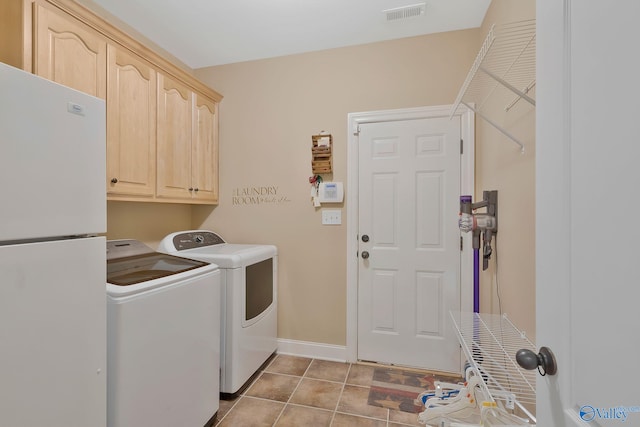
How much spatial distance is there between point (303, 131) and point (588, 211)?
89.6 inches

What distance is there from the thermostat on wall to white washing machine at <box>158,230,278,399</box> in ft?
2.11

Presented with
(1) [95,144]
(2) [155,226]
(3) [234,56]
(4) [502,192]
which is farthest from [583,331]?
(3) [234,56]

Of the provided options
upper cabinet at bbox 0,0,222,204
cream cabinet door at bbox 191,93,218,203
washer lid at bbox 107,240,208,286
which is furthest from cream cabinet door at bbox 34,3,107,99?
washer lid at bbox 107,240,208,286

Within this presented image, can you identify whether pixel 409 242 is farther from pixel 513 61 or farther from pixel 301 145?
pixel 513 61

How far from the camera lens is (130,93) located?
183cm

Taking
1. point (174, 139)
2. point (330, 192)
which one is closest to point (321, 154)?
point (330, 192)

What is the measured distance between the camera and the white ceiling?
1.96 meters

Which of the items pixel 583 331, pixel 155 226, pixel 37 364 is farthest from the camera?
pixel 155 226

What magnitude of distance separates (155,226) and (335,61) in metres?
2.11

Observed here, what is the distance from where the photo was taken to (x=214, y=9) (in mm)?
2004

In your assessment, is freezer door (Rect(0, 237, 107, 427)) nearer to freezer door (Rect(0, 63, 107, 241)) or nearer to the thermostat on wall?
freezer door (Rect(0, 63, 107, 241))

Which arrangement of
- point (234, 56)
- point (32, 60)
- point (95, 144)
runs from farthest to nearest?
point (234, 56) < point (32, 60) < point (95, 144)

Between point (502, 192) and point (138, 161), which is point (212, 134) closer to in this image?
point (138, 161)

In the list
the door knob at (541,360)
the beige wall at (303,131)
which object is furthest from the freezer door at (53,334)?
the beige wall at (303,131)
